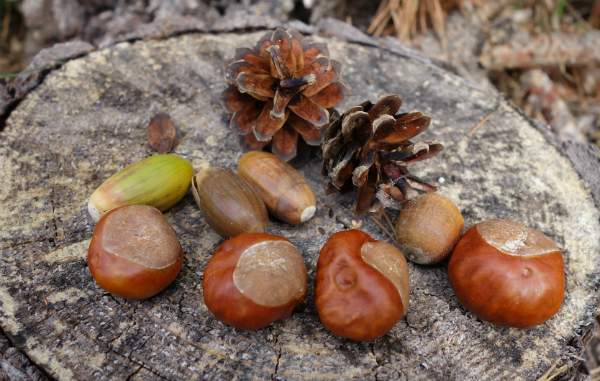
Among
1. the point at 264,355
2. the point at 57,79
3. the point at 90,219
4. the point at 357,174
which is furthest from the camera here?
the point at 57,79

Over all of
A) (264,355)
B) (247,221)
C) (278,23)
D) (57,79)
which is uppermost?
(278,23)

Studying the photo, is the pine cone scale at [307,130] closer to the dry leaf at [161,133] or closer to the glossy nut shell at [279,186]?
the glossy nut shell at [279,186]

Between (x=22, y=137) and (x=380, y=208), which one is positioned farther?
(x=22, y=137)

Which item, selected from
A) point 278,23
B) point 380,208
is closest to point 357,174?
point 380,208

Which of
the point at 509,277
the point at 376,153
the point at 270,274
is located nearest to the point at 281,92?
the point at 376,153

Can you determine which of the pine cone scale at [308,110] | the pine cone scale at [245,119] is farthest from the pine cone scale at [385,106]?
the pine cone scale at [245,119]

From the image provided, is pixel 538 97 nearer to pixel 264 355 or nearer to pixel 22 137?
pixel 264 355

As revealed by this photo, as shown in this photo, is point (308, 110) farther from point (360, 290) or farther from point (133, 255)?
point (133, 255)
